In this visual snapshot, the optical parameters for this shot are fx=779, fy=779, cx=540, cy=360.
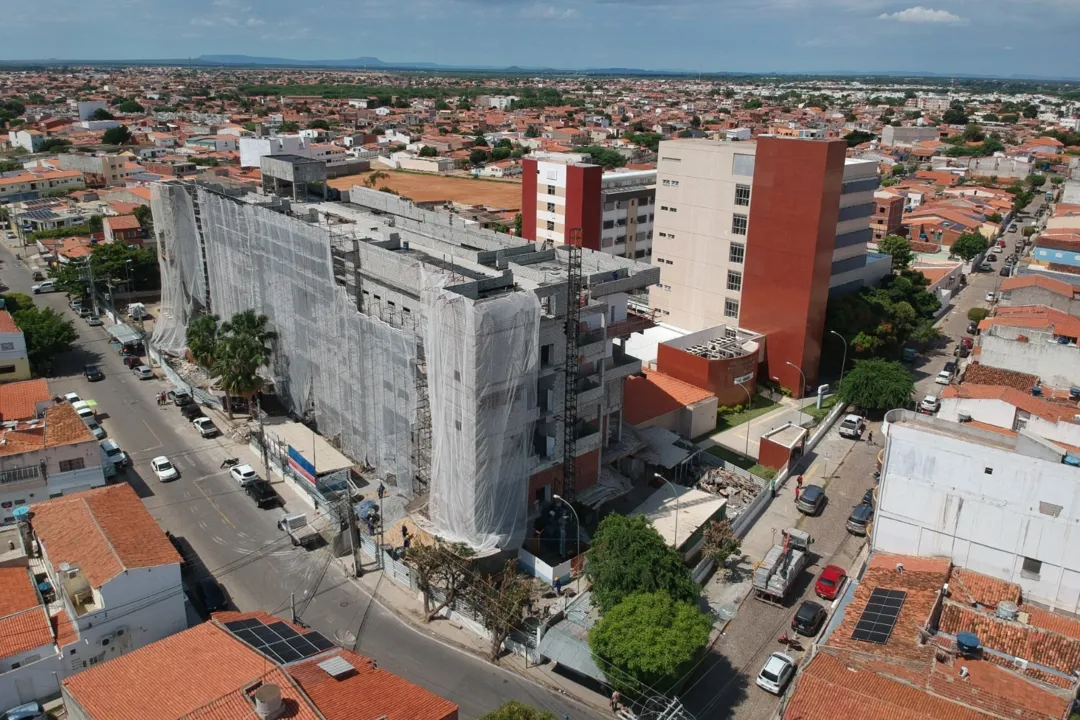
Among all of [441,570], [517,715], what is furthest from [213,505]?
[517,715]

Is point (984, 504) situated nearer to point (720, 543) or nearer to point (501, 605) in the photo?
point (720, 543)

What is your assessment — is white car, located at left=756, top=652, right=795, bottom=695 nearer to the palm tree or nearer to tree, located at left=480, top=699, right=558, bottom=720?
tree, located at left=480, top=699, right=558, bottom=720

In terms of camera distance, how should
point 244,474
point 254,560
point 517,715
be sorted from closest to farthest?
point 517,715, point 254,560, point 244,474

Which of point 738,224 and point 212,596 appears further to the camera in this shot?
point 738,224

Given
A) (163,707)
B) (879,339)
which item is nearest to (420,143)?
Result: (879,339)

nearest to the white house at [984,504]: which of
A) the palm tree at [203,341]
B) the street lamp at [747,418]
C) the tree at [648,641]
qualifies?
the tree at [648,641]

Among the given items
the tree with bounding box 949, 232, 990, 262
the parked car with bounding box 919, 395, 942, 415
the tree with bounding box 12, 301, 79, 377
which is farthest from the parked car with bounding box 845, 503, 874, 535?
the tree with bounding box 949, 232, 990, 262

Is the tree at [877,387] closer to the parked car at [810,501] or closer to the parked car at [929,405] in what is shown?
the parked car at [929,405]
